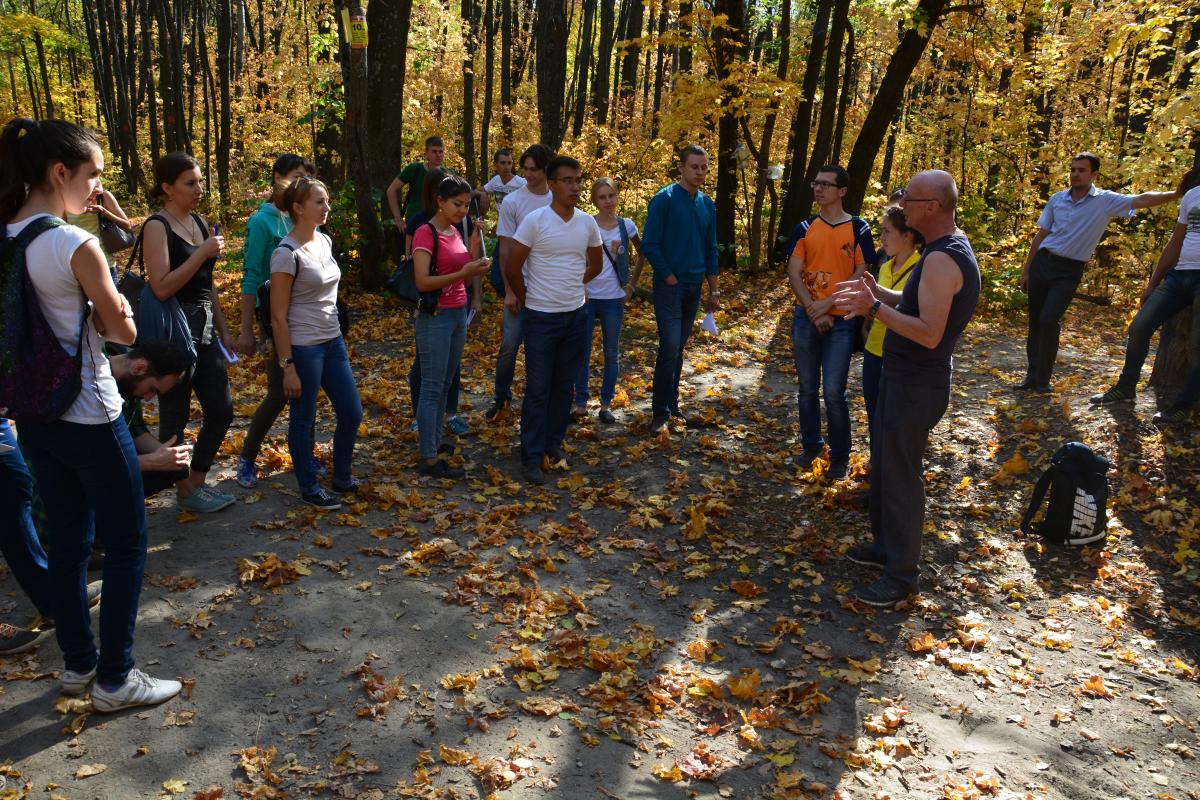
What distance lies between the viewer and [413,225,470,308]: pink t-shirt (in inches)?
233

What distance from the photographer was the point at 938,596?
17.2 feet

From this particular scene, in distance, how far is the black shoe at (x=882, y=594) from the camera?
502 centimetres

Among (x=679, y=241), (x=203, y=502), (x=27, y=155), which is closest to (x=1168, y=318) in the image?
(x=679, y=241)

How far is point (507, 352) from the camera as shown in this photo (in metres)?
7.54

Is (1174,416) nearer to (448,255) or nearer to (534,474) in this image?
(534,474)

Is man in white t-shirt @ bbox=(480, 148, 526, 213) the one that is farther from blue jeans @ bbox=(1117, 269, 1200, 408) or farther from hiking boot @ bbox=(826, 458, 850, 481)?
blue jeans @ bbox=(1117, 269, 1200, 408)

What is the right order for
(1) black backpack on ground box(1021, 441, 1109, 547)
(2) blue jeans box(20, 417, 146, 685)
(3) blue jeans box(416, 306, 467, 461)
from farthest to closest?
(3) blue jeans box(416, 306, 467, 461)
(1) black backpack on ground box(1021, 441, 1109, 547)
(2) blue jeans box(20, 417, 146, 685)

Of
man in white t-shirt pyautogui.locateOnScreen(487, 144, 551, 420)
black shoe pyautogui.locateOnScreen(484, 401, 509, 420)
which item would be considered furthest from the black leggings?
black shoe pyautogui.locateOnScreen(484, 401, 509, 420)

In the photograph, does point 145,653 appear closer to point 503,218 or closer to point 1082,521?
point 503,218

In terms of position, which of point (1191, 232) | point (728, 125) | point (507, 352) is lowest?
point (507, 352)

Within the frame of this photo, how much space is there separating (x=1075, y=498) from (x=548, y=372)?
3.84 meters

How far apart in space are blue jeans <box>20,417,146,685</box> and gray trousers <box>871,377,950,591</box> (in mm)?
3846

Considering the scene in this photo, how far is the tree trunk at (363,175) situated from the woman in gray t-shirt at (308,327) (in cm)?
611

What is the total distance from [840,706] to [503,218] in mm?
5145
